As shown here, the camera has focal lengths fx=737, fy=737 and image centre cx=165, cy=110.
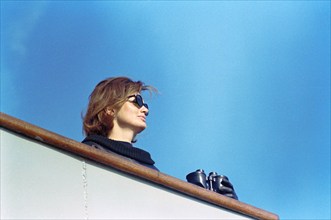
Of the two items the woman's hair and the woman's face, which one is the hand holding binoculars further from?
the woman's hair

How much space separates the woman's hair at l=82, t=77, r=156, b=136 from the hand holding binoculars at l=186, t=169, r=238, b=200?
0.72m

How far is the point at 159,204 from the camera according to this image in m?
3.43

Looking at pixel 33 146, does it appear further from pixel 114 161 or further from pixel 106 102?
pixel 106 102

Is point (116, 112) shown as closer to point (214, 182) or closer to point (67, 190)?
point (214, 182)

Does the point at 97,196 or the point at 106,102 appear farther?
the point at 106,102

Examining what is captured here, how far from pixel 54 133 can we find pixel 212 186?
4.27 feet

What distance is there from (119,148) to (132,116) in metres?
0.38

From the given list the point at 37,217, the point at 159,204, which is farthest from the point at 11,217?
the point at 159,204

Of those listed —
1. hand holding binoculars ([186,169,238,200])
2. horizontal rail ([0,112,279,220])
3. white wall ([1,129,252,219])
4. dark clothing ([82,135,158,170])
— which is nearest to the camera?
white wall ([1,129,252,219])

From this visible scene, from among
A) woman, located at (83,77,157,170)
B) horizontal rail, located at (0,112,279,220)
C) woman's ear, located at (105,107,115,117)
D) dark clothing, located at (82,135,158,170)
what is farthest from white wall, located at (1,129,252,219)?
woman's ear, located at (105,107,115,117)

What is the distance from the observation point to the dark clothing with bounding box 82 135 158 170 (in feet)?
14.5

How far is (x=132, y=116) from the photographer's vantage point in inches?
188

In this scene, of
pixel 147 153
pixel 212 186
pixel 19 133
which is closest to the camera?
pixel 19 133

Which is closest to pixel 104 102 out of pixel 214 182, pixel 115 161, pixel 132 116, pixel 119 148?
pixel 132 116
